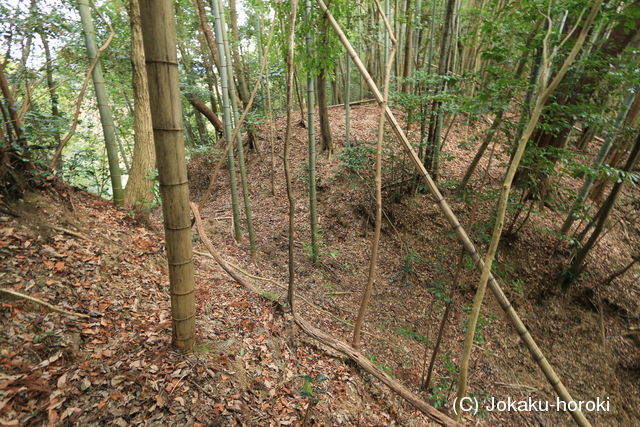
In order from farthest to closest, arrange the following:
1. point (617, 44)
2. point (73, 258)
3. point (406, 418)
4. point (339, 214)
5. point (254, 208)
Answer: point (254, 208), point (339, 214), point (617, 44), point (406, 418), point (73, 258)

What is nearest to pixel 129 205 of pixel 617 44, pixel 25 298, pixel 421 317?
pixel 25 298

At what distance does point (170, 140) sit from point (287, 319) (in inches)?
107

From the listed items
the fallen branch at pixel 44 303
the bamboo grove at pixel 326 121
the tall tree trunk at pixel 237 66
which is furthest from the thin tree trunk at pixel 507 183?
the tall tree trunk at pixel 237 66

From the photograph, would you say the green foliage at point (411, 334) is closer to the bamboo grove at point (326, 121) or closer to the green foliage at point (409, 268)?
the bamboo grove at point (326, 121)

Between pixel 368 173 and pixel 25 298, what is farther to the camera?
pixel 368 173

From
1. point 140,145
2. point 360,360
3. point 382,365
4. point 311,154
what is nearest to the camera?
point 360,360

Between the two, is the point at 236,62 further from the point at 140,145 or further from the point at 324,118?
the point at 140,145

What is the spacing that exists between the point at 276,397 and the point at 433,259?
459 centimetres

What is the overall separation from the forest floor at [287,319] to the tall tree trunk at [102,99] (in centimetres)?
39

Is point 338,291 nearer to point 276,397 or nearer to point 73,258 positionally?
point 276,397

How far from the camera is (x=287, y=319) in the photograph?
3621mm

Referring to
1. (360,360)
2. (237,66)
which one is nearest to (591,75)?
(360,360)

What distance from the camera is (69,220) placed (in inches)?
122

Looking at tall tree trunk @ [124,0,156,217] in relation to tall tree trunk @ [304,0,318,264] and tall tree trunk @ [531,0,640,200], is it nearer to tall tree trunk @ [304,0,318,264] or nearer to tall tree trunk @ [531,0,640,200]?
tall tree trunk @ [304,0,318,264]
